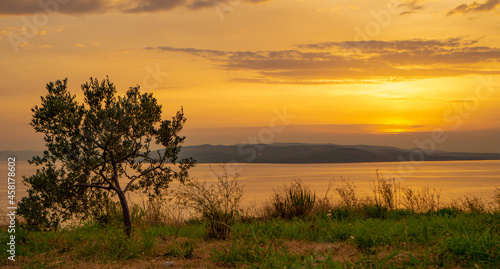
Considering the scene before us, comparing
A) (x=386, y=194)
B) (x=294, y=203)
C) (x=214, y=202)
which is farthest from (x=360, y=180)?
(x=214, y=202)

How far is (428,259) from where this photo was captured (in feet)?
19.1

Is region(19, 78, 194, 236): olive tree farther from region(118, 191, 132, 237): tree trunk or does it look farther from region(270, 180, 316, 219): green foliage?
region(270, 180, 316, 219): green foliage

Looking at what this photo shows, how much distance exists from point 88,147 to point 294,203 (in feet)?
20.3

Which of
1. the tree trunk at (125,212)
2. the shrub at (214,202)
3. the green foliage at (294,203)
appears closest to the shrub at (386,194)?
the green foliage at (294,203)

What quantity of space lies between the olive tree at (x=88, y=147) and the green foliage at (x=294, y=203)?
4.25 meters

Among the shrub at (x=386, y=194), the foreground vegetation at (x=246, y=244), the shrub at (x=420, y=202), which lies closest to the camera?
the foreground vegetation at (x=246, y=244)

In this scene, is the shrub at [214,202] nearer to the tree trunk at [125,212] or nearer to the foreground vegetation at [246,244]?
the foreground vegetation at [246,244]

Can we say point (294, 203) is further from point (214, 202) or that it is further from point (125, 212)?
point (125, 212)

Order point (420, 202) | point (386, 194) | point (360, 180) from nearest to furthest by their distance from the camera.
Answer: point (420, 202)
point (386, 194)
point (360, 180)

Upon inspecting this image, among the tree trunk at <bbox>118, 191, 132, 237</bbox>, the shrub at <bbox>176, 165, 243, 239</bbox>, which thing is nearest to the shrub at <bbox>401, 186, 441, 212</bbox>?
the shrub at <bbox>176, 165, 243, 239</bbox>

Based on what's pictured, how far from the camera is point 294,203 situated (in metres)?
11.8

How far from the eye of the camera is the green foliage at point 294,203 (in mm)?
11703

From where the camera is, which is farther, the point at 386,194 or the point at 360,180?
the point at 360,180

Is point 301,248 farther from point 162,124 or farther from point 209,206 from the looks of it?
point 162,124
